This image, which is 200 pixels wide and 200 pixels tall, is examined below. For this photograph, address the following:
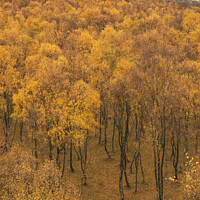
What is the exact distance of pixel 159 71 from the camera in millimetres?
39219

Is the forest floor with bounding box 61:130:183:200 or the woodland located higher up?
the woodland

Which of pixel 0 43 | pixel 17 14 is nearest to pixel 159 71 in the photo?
pixel 0 43

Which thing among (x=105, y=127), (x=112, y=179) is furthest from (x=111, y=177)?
(x=105, y=127)

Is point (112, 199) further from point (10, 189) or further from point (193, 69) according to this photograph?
point (193, 69)

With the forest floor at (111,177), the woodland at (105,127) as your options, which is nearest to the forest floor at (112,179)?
the forest floor at (111,177)

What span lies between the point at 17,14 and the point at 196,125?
439 ft

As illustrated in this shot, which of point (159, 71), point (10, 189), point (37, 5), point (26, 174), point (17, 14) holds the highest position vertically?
point (37, 5)

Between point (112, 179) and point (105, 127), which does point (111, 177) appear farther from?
point (105, 127)

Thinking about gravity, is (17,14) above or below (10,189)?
above

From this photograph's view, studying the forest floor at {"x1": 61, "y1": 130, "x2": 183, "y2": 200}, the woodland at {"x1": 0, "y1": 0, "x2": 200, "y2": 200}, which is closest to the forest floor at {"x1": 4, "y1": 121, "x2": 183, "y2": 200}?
the forest floor at {"x1": 61, "y1": 130, "x2": 183, "y2": 200}

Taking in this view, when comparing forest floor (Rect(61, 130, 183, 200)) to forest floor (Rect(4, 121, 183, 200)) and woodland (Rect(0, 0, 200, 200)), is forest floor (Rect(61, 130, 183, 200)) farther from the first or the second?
woodland (Rect(0, 0, 200, 200))

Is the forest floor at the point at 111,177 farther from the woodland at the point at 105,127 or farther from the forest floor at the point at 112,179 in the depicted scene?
the woodland at the point at 105,127

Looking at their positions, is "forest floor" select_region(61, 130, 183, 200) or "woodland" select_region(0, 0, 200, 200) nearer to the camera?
"woodland" select_region(0, 0, 200, 200)

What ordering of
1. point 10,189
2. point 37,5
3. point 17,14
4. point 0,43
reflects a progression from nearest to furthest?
point 10,189
point 0,43
point 17,14
point 37,5
